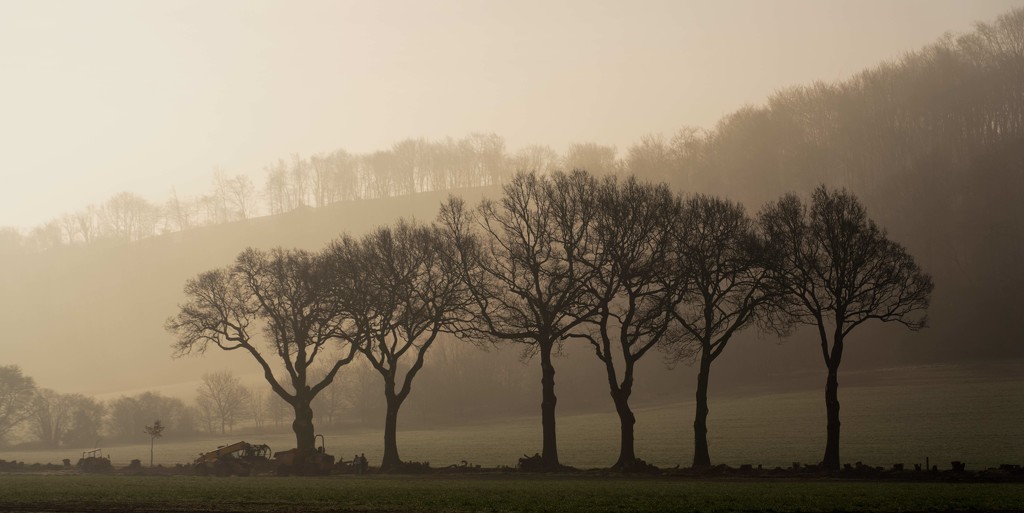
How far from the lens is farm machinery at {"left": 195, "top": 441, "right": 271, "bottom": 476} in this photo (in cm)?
5772

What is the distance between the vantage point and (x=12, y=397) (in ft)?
362

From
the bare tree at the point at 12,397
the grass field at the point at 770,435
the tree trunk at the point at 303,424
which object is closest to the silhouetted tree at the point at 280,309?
the tree trunk at the point at 303,424

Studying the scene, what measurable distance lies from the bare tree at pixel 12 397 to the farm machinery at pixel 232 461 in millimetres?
65470

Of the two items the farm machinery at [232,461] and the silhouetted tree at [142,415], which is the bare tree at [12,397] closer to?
the silhouetted tree at [142,415]

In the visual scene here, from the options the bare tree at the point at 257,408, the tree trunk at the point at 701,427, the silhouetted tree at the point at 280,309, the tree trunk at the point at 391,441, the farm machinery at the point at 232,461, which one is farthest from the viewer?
the bare tree at the point at 257,408

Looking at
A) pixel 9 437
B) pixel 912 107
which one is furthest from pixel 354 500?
pixel 912 107

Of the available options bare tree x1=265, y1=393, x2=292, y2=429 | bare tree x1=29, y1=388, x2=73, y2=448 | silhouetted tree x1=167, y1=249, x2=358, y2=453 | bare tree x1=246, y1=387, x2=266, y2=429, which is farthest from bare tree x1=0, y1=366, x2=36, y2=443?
silhouetted tree x1=167, y1=249, x2=358, y2=453

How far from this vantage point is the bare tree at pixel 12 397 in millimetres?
109625

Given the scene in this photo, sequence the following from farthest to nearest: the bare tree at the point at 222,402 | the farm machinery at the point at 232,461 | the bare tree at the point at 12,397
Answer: the bare tree at the point at 222,402
the bare tree at the point at 12,397
the farm machinery at the point at 232,461

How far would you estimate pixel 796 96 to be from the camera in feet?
498

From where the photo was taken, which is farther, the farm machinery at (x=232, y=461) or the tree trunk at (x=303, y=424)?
the tree trunk at (x=303, y=424)

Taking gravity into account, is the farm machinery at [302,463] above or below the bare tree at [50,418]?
below

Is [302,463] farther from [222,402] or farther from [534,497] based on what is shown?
[222,402]

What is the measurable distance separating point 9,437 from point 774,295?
114 meters
